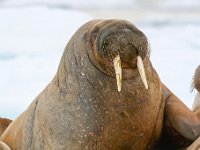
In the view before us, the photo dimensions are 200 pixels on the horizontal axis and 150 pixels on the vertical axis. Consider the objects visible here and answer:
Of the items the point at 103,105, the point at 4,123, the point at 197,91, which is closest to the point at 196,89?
the point at 197,91

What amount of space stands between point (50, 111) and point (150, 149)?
1.13 metres

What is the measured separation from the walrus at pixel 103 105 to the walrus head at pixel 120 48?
0.01 m

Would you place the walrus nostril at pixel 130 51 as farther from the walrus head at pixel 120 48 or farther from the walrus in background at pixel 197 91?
the walrus in background at pixel 197 91

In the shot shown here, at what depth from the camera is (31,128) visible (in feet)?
29.3

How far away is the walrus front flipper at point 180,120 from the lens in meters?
8.28

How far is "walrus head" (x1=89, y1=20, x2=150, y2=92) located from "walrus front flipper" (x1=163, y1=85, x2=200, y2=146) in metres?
0.81

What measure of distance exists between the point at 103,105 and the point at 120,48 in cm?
79

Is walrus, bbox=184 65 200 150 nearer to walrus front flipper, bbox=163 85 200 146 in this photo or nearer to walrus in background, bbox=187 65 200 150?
walrus in background, bbox=187 65 200 150

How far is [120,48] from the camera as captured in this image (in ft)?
24.9

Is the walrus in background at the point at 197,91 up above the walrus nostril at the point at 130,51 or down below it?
below

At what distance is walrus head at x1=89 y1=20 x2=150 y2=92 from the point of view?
24.8 feet

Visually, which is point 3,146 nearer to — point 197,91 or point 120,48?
point 120,48

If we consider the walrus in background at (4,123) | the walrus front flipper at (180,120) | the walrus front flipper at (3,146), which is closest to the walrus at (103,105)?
the walrus front flipper at (180,120)

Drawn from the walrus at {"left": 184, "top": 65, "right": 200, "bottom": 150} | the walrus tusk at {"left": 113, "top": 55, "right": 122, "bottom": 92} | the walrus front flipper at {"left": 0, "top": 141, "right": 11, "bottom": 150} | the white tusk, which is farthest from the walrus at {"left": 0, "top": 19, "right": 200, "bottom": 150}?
the white tusk
